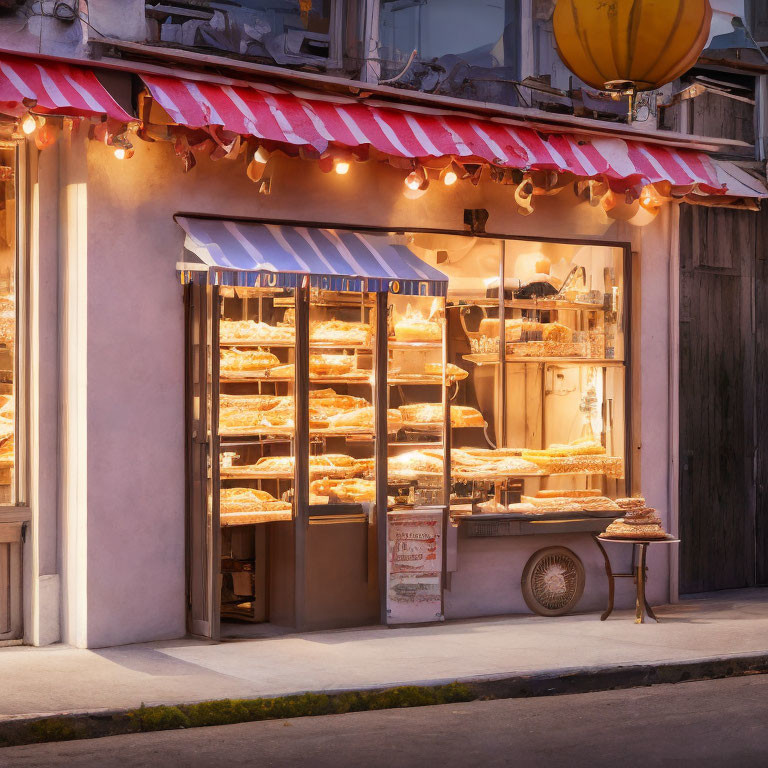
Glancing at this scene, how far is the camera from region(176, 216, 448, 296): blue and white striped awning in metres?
10.6

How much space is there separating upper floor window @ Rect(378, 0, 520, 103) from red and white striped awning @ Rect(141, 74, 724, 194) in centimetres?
46

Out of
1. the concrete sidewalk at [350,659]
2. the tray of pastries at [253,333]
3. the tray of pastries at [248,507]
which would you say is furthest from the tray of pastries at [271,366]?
the concrete sidewalk at [350,659]

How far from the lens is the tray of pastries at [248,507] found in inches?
445

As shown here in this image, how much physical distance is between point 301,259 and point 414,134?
4.87ft

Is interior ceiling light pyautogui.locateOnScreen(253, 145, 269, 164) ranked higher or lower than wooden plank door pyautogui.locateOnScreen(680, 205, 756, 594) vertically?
higher

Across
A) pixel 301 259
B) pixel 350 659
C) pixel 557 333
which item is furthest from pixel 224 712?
pixel 557 333

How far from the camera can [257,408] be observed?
11.4 m

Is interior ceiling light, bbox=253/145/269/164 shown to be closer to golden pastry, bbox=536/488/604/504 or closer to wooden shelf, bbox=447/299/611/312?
wooden shelf, bbox=447/299/611/312

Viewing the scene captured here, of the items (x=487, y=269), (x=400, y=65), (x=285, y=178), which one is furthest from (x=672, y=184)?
(x=285, y=178)

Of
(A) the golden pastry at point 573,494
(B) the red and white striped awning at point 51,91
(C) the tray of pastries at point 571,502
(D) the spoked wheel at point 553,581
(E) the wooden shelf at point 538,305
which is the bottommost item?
(D) the spoked wheel at point 553,581

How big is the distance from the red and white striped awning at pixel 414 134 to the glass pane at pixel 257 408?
142cm

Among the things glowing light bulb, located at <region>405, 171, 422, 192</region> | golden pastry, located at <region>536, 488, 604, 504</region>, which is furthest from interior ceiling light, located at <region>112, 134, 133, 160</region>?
golden pastry, located at <region>536, 488, 604, 504</region>

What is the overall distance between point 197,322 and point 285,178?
1504 millimetres

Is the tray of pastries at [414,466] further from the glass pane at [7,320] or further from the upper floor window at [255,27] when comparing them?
the upper floor window at [255,27]
